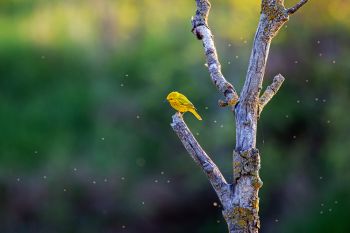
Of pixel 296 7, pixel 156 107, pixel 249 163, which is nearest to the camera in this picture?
pixel 249 163

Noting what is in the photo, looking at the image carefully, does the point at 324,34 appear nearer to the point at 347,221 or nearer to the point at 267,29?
the point at 347,221

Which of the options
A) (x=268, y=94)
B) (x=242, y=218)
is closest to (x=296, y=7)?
(x=268, y=94)

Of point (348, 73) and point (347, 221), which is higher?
point (348, 73)

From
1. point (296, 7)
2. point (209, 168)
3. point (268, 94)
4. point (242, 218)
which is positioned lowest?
point (242, 218)

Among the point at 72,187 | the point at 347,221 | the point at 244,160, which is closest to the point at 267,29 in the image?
the point at 244,160

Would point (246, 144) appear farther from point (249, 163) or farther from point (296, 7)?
point (296, 7)

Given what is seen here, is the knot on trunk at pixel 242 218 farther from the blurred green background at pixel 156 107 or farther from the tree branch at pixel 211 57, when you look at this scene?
the blurred green background at pixel 156 107
